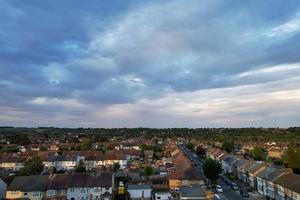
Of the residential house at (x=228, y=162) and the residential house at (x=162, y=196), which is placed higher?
the residential house at (x=228, y=162)

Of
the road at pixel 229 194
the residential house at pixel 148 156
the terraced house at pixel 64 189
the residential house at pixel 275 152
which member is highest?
the residential house at pixel 275 152

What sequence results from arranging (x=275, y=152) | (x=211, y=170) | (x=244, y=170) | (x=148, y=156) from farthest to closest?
(x=148, y=156), (x=275, y=152), (x=244, y=170), (x=211, y=170)

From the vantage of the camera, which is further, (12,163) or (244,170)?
(12,163)

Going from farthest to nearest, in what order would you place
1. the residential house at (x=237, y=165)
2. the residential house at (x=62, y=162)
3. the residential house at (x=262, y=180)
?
the residential house at (x=62, y=162) < the residential house at (x=237, y=165) < the residential house at (x=262, y=180)

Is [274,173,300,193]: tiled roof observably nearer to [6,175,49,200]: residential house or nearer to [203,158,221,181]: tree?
[203,158,221,181]: tree

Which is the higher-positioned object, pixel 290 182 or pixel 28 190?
pixel 290 182

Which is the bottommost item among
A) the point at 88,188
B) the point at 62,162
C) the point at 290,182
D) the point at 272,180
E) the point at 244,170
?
the point at 88,188

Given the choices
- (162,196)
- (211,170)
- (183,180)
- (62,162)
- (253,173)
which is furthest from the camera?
(62,162)

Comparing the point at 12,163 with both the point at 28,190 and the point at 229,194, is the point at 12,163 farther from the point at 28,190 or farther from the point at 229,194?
the point at 229,194

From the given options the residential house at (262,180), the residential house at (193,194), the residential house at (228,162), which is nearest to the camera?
the residential house at (193,194)

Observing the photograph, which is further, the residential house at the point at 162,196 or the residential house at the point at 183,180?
the residential house at the point at 183,180

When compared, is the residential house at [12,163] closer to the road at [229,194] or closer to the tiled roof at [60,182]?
the tiled roof at [60,182]

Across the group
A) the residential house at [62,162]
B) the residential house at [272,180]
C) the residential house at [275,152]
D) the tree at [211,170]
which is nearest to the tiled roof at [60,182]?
the tree at [211,170]

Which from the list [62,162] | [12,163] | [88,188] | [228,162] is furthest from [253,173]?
[12,163]
